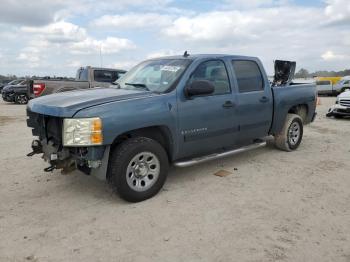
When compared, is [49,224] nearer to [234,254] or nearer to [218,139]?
[234,254]

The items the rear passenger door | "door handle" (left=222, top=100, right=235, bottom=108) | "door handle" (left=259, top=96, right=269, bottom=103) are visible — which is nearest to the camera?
"door handle" (left=222, top=100, right=235, bottom=108)

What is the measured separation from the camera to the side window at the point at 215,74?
5.25 m

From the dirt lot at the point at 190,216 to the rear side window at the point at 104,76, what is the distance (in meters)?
9.61

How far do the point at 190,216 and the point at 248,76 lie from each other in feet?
9.54

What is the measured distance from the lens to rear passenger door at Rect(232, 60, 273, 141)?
5.77 metres

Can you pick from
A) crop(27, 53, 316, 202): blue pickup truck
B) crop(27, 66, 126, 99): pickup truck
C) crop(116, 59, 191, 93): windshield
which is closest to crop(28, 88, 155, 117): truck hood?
crop(27, 53, 316, 202): blue pickup truck

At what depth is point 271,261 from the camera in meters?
3.15

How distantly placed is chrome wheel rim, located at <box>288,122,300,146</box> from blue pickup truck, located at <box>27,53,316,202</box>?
2.52 ft

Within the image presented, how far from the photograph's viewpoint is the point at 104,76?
1564 cm

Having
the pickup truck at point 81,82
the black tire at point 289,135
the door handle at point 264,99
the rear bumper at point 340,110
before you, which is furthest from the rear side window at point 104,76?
the door handle at point 264,99

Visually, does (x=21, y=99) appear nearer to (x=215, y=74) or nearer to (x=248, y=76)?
(x=248, y=76)

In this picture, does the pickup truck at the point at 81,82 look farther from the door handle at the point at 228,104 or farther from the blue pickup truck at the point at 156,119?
the door handle at the point at 228,104

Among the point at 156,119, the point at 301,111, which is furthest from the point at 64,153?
the point at 301,111

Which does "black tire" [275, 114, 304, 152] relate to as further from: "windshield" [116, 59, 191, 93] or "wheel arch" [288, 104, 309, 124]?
"windshield" [116, 59, 191, 93]
